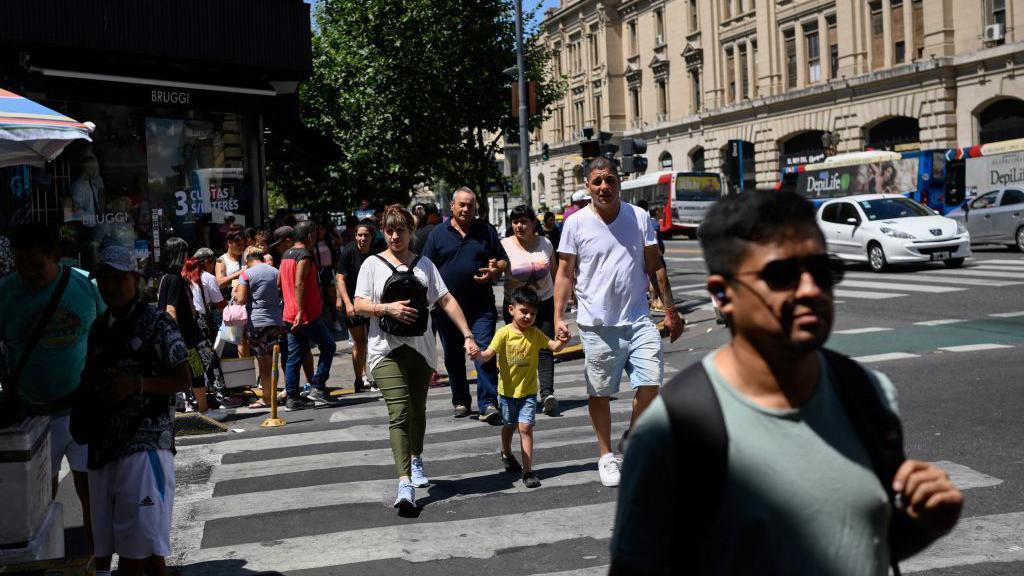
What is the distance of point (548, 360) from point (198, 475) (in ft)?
11.1

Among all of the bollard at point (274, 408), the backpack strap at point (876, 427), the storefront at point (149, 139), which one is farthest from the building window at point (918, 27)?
the backpack strap at point (876, 427)

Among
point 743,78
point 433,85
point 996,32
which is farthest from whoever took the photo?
point 743,78

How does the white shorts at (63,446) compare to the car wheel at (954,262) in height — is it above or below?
below

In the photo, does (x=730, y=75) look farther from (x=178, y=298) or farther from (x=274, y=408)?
(x=178, y=298)

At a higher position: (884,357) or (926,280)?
(926,280)

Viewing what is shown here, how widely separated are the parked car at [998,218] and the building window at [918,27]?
16.9 metres

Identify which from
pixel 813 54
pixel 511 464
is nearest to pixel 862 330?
pixel 511 464

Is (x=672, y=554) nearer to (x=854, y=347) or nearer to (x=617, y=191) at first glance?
(x=617, y=191)

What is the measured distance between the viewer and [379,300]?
22.8 feet

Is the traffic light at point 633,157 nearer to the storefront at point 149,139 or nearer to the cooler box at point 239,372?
the storefront at point 149,139

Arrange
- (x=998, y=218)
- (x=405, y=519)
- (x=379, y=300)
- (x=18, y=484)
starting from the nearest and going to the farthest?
(x=18, y=484) < (x=405, y=519) < (x=379, y=300) < (x=998, y=218)

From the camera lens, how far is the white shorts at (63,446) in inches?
216

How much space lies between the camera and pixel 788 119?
50.2 meters

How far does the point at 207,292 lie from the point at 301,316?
4.17ft
